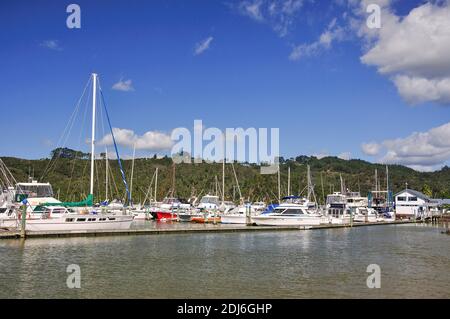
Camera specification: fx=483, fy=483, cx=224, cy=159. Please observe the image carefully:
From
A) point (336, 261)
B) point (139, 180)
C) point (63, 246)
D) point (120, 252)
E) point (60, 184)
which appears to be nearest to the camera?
point (336, 261)

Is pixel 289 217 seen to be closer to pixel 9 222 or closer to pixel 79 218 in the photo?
pixel 79 218

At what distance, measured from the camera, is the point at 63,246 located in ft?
140

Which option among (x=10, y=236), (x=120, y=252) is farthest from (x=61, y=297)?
(x=10, y=236)

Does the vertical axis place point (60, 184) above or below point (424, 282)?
above

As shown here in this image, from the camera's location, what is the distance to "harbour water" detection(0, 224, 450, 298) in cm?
2577

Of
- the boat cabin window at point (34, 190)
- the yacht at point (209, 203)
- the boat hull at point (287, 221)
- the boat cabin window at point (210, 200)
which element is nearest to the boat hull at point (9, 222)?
the boat cabin window at point (34, 190)

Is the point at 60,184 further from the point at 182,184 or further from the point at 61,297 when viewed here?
the point at 61,297

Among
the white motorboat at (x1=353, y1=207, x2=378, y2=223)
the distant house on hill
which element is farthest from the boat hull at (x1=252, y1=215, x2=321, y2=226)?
the distant house on hill

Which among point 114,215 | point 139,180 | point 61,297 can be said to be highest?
point 139,180

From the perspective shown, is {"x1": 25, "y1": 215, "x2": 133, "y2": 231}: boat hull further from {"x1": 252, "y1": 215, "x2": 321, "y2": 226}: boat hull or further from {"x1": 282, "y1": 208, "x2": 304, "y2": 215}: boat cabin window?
{"x1": 282, "y1": 208, "x2": 304, "y2": 215}: boat cabin window

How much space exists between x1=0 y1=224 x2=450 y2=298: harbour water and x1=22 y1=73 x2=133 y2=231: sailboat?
4660 millimetres

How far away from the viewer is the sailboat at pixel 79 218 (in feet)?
167

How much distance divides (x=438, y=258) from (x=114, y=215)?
34710mm

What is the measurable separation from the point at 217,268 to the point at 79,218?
81.7 ft
